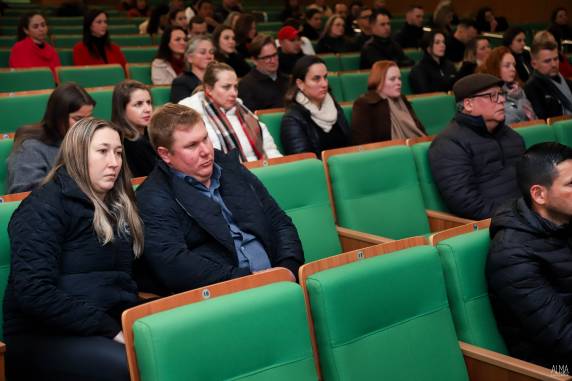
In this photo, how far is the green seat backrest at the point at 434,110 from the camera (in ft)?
13.2

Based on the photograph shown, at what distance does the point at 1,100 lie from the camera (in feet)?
11.0

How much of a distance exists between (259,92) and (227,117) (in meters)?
0.99

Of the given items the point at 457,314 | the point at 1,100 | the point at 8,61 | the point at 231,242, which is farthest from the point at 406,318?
the point at 8,61

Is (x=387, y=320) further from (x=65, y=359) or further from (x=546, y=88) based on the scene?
(x=546, y=88)

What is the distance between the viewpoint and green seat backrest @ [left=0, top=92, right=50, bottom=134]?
3.36m

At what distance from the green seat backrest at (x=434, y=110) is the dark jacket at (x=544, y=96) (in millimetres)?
579

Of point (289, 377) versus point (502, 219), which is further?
point (502, 219)

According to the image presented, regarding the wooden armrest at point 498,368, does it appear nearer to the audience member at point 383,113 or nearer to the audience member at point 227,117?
the audience member at point 227,117

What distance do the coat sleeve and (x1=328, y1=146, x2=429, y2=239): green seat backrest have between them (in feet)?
3.88

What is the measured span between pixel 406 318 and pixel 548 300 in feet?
1.28

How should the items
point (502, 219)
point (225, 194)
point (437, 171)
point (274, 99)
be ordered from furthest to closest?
point (274, 99) → point (437, 171) → point (225, 194) → point (502, 219)

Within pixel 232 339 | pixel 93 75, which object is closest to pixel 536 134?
pixel 232 339

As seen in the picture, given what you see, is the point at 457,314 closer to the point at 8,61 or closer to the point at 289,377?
the point at 289,377

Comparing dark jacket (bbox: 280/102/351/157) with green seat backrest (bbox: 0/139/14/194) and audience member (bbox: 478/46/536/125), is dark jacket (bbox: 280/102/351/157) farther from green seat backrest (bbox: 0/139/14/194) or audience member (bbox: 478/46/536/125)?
green seat backrest (bbox: 0/139/14/194)
